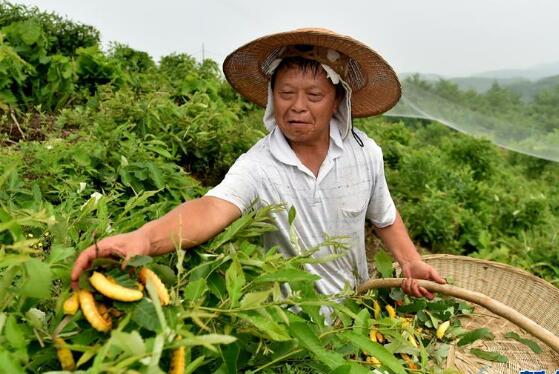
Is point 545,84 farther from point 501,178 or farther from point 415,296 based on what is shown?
point 415,296

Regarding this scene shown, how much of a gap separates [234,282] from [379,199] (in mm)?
978

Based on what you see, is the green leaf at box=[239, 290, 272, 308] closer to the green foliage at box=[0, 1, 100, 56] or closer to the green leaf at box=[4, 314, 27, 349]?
the green leaf at box=[4, 314, 27, 349]

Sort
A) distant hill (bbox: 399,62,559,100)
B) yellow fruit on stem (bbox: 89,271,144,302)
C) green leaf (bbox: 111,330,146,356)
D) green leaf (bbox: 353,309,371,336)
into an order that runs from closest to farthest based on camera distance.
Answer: green leaf (bbox: 111,330,146,356), yellow fruit on stem (bbox: 89,271,144,302), green leaf (bbox: 353,309,371,336), distant hill (bbox: 399,62,559,100)

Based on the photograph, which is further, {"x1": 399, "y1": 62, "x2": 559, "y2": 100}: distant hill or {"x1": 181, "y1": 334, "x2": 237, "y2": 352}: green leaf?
{"x1": 399, "y1": 62, "x2": 559, "y2": 100}: distant hill

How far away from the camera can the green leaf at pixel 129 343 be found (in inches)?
31.9

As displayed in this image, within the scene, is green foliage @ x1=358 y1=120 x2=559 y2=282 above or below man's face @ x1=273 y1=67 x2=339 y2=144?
below

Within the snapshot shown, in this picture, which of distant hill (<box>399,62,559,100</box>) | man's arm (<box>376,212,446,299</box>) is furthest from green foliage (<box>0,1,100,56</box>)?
distant hill (<box>399,62,559,100</box>)

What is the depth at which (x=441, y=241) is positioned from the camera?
3340 mm

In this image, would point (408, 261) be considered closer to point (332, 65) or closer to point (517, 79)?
point (332, 65)

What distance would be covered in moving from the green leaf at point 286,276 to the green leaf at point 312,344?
0.08 m

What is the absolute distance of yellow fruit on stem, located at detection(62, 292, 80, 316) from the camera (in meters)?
0.93

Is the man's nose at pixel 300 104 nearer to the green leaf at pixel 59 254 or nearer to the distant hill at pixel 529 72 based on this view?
the green leaf at pixel 59 254

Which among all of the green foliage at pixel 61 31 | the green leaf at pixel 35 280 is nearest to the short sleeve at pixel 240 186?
the green leaf at pixel 35 280

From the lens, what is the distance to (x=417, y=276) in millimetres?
1824
